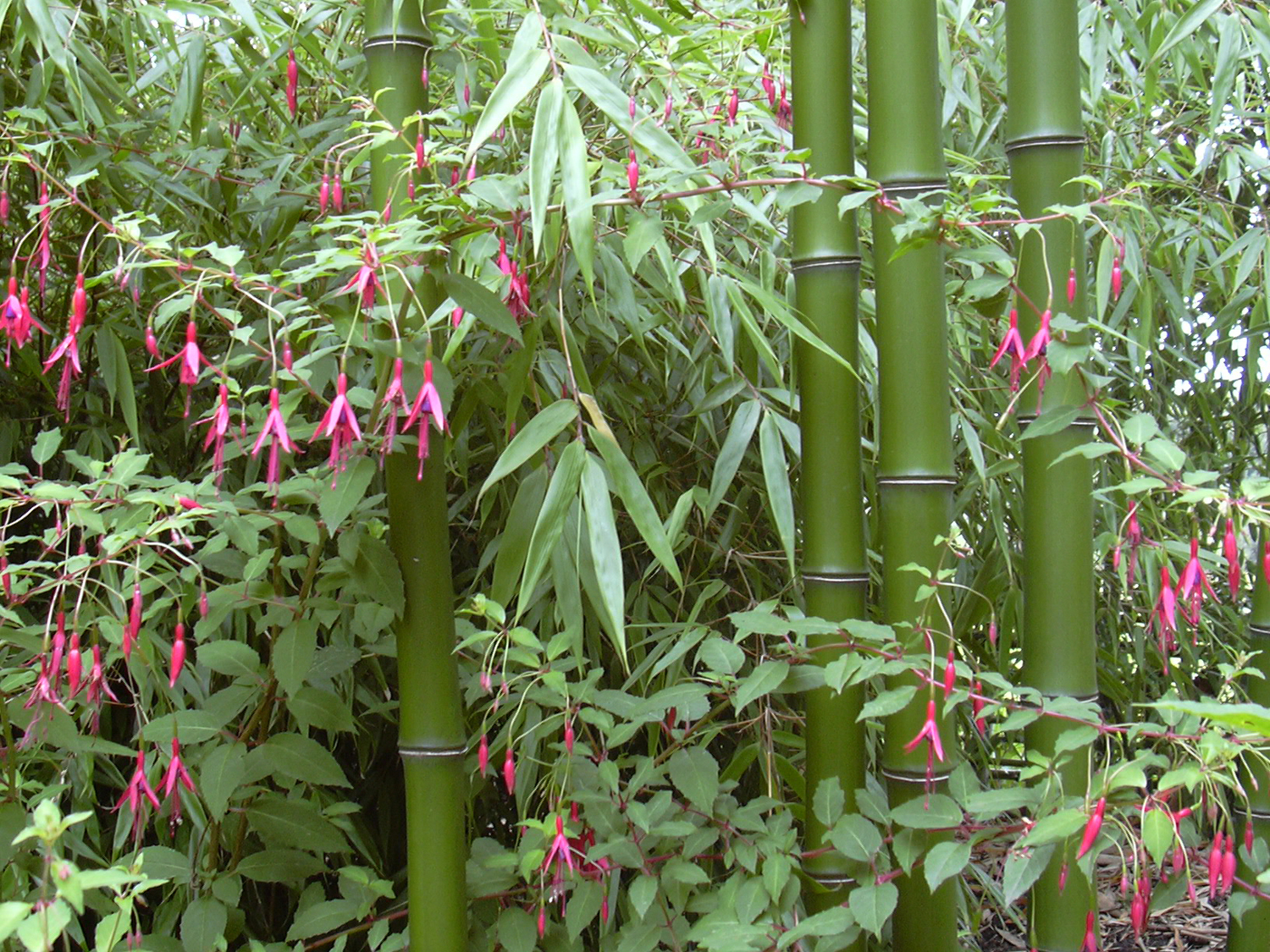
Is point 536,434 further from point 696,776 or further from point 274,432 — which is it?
point 696,776

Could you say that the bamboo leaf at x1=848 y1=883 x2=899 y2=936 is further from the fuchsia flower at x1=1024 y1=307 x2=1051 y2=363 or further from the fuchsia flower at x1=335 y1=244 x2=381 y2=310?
the fuchsia flower at x1=335 y1=244 x2=381 y2=310

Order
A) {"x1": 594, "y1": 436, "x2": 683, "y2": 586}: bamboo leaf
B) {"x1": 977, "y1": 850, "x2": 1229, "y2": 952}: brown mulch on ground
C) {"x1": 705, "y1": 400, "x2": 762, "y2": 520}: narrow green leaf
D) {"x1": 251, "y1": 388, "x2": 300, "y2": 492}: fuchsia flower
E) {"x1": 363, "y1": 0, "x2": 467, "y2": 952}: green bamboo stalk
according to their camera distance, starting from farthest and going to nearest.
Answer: {"x1": 977, "y1": 850, "x2": 1229, "y2": 952}: brown mulch on ground
{"x1": 705, "y1": 400, "x2": 762, "y2": 520}: narrow green leaf
{"x1": 363, "y1": 0, "x2": 467, "y2": 952}: green bamboo stalk
{"x1": 594, "y1": 436, "x2": 683, "y2": 586}: bamboo leaf
{"x1": 251, "y1": 388, "x2": 300, "y2": 492}: fuchsia flower

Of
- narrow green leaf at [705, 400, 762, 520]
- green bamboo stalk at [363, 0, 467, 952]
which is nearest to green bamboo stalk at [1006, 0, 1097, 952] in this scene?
narrow green leaf at [705, 400, 762, 520]

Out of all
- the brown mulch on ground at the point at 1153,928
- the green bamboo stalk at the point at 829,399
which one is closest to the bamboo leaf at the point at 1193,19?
the green bamboo stalk at the point at 829,399

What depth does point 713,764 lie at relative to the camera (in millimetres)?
967

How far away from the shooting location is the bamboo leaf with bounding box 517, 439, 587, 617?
0.78 metres

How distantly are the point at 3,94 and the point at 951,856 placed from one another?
131 cm

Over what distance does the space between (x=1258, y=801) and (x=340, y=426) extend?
1.03 m

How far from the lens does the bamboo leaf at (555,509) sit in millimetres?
782

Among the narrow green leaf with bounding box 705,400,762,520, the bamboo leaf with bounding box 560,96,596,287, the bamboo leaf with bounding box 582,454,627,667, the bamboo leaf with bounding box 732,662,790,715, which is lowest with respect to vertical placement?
the bamboo leaf with bounding box 732,662,790,715

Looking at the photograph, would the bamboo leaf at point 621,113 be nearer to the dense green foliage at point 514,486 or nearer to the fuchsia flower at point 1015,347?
the dense green foliage at point 514,486

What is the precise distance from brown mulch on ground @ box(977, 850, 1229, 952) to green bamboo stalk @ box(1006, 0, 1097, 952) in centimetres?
89

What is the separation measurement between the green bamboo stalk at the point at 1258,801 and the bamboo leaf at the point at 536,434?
762 mm

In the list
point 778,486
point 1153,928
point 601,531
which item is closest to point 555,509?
point 601,531
